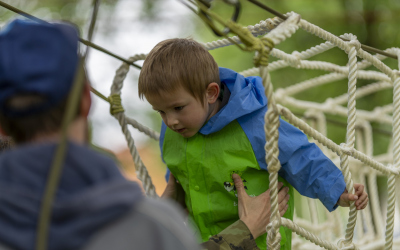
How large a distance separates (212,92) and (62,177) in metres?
0.65

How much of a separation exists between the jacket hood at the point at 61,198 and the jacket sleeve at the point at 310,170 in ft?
1.83

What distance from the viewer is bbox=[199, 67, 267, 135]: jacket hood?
3.56ft

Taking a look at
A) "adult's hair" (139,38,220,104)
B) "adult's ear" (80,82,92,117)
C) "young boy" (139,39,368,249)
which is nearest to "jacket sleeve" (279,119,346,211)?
"young boy" (139,39,368,249)

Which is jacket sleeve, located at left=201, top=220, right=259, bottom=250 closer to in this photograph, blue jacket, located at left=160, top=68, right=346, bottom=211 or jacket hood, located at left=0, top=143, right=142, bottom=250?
blue jacket, located at left=160, top=68, right=346, bottom=211

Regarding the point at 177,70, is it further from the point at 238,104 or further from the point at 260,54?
the point at 260,54

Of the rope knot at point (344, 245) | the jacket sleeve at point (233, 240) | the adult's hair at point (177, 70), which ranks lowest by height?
the rope knot at point (344, 245)

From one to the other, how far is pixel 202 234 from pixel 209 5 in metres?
0.58

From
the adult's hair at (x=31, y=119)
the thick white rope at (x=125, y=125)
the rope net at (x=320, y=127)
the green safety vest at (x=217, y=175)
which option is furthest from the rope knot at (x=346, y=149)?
the adult's hair at (x=31, y=119)

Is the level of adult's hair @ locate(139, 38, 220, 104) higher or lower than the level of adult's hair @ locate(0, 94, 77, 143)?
higher

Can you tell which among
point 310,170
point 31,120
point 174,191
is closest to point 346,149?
point 310,170

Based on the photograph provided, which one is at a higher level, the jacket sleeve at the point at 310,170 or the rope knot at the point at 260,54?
the rope knot at the point at 260,54

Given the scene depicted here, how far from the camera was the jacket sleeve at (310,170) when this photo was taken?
103 centimetres

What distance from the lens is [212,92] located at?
1139 millimetres

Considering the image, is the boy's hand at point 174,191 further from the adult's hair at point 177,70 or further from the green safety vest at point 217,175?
the adult's hair at point 177,70
